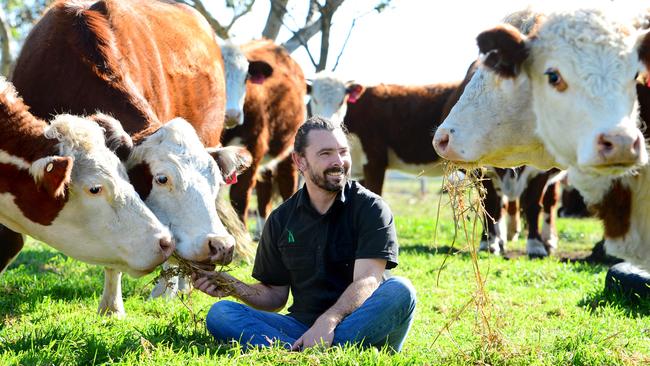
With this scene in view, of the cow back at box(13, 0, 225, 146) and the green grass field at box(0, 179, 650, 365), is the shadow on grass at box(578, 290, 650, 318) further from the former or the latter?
the cow back at box(13, 0, 225, 146)

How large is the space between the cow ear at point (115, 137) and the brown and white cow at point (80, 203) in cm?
59

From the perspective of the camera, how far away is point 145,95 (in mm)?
6668

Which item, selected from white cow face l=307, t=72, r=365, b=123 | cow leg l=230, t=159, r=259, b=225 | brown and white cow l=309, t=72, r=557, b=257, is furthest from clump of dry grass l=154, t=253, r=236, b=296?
white cow face l=307, t=72, r=365, b=123

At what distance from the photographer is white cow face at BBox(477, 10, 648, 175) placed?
3.95 meters

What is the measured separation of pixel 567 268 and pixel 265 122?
478 cm

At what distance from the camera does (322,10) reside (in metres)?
13.1

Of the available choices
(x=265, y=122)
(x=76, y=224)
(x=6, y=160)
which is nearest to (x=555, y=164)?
(x=76, y=224)

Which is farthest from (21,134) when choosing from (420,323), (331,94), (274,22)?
(274,22)

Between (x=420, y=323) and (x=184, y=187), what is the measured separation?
1.99 meters

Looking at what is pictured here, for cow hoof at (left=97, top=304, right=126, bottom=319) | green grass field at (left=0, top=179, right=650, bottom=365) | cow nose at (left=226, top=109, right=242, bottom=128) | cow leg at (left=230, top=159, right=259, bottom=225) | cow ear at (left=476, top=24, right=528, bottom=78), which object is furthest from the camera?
cow leg at (left=230, top=159, right=259, bottom=225)

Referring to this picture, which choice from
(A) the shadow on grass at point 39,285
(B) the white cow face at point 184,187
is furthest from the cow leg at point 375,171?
(B) the white cow face at point 184,187

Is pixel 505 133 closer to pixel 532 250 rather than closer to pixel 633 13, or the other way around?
pixel 633 13

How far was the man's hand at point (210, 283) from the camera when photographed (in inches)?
190

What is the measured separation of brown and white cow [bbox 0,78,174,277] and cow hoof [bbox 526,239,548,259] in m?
6.75
